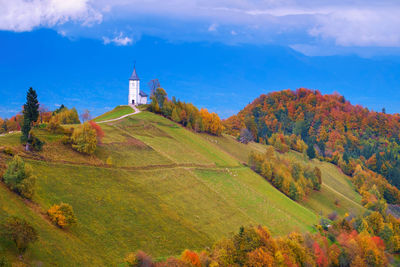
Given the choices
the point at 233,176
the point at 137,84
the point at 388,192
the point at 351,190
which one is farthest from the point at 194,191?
the point at 388,192

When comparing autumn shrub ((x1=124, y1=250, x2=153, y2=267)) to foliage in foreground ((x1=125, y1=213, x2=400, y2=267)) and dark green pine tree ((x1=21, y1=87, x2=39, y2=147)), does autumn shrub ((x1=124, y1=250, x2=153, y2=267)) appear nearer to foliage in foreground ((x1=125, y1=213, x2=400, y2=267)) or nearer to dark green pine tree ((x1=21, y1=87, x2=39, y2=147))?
foliage in foreground ((x1=125, y1=213, x2=400, y2=267))

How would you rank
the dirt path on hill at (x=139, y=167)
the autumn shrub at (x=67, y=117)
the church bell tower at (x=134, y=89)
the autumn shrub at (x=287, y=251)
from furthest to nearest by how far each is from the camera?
the church bell tower at (x=134, y=89) → the autumn shrub at (x=67, y=117) → the dirt path on hill at (x=139, y=167) → the autumn shrub at (x=287, y=251)

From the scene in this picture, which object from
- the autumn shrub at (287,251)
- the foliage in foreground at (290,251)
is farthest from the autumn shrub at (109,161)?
the autumn shrub at (287,251)

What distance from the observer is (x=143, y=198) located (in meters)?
61.1

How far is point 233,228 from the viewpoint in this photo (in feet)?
212

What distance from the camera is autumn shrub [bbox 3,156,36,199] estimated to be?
44.2 metres

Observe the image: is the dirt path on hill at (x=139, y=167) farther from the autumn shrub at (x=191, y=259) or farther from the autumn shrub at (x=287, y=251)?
the autumn shrub at (x=191, y=259)

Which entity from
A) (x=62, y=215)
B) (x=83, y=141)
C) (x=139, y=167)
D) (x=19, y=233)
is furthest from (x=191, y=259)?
(x=83, y=141)

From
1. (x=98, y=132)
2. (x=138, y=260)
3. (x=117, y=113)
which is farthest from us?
(x=117, y=113)

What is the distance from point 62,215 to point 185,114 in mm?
80595

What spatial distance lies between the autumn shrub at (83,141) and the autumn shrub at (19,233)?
29.7 m

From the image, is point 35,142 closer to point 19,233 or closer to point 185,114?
point 19,233

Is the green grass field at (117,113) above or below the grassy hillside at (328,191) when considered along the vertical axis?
above

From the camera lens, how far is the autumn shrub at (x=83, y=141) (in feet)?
216
